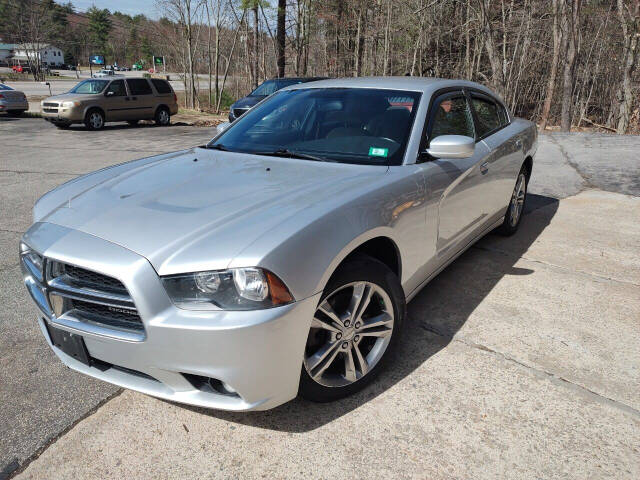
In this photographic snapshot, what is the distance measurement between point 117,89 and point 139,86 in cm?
80

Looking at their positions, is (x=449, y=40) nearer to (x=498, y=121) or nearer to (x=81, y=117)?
(x=81, y=117)

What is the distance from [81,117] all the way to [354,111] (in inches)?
565

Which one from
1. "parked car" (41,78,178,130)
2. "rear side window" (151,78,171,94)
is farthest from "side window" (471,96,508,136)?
"rear side window" (151,78,171,94)

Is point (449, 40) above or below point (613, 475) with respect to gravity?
above

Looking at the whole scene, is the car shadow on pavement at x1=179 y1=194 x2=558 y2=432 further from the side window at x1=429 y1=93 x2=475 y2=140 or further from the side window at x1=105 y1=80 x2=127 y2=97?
the side window at x1=105 y1=80 x2=127 y2=97

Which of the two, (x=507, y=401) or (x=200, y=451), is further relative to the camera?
(x=507, y=401)

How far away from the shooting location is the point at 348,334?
2.40 metres

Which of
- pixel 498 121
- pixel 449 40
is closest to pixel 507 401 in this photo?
pixel 498 121

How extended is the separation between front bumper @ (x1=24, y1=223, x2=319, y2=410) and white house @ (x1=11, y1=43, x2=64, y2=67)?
63.2m

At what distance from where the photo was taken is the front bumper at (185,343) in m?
1.89

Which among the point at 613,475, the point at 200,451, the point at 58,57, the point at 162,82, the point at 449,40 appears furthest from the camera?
the point at 58,57

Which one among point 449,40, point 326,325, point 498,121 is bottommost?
point 326,325

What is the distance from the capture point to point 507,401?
2.48 meters

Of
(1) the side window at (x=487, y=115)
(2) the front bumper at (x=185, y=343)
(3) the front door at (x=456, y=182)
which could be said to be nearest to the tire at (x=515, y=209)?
(1) the side window at (x=487, y=115)
